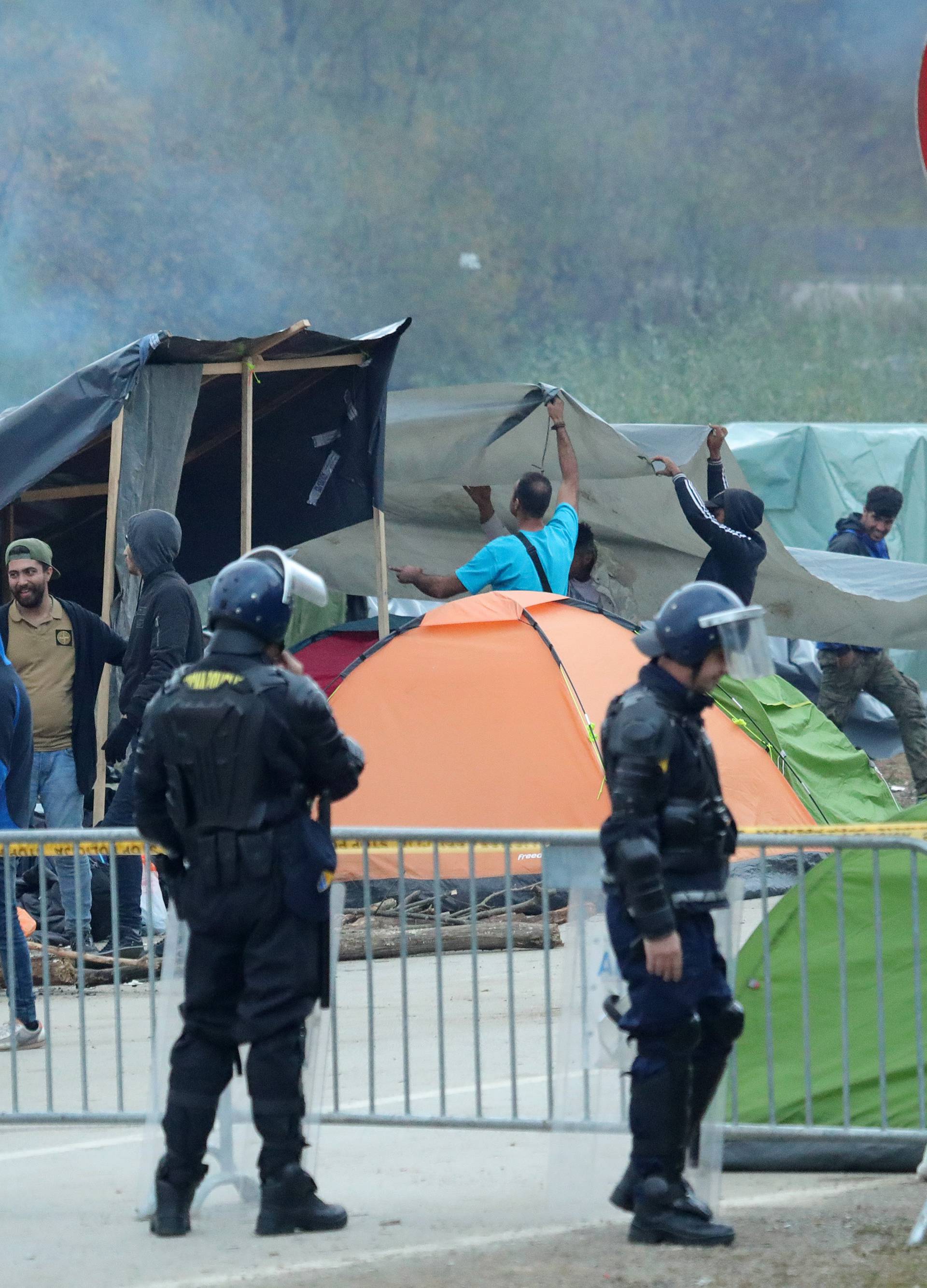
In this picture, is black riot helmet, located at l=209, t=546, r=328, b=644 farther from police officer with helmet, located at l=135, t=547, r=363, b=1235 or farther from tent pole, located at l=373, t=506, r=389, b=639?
tent pole, located at l=373, t=506, r=389, b=639

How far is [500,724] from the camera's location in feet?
29.1

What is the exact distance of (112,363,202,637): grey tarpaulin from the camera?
8.83 meters

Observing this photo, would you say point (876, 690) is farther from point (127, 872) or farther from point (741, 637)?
point (741, 637)

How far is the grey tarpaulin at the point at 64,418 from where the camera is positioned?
28.0 ft

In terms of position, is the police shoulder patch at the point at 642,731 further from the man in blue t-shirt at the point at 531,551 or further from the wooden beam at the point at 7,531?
the wooden beam at the point at 7,531

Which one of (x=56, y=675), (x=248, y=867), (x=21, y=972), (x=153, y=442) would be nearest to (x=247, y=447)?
(x=153, y=442)

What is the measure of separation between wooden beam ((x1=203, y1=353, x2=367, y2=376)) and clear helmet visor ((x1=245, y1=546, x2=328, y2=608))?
485cm

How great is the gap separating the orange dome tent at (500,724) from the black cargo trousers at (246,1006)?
402cm

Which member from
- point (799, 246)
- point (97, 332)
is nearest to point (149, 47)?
point (97, 332)

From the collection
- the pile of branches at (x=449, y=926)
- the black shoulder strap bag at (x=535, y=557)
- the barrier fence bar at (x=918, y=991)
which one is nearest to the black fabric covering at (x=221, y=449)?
the black shoulder strap bag at (x=535, y=557)

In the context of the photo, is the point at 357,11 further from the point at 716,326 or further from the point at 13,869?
the point at 13,869

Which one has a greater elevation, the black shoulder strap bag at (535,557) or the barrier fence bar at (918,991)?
the black shoulder strap bag at (535,557)

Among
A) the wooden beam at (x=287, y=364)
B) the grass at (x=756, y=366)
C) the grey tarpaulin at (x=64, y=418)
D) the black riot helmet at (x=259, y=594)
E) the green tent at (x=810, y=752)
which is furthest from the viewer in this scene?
the grass at (x=756, y=366)

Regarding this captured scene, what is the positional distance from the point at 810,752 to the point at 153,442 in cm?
383
